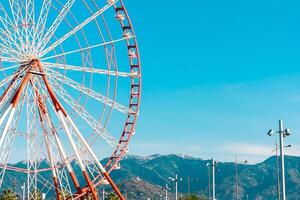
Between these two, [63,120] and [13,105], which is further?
[63,120]

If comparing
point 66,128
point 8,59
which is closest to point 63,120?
point 66,128

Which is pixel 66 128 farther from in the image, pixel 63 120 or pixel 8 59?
pixel 8 59

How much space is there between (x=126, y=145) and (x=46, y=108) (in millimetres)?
9058

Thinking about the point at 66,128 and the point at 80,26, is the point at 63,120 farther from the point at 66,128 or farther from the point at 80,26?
the point at 80,26

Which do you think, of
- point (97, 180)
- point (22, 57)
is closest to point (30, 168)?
point (97, 180)

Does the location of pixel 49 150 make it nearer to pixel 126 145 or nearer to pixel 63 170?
pixel 63 170

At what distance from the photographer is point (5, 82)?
157ft

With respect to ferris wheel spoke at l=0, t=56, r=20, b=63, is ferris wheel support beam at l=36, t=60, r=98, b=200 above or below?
below

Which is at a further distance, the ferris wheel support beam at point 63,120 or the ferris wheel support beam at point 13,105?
the ferris wheel support beam at point 63,120

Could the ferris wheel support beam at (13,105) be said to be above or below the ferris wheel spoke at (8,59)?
below

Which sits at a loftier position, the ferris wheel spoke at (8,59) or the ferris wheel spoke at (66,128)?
the ferris wheel spoke at (8,59)

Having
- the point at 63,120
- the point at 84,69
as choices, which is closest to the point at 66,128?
the point at 63,120

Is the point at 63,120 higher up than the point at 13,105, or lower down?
lower down

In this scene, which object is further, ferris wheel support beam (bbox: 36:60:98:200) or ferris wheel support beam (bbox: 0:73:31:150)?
ferris wheel support beam (bbox: 36:60:98:200)
